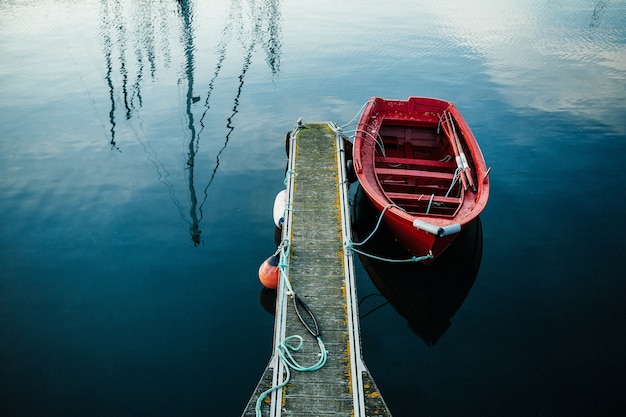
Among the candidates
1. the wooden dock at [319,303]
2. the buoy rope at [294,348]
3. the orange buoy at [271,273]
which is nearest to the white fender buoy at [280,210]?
the wooden dock at [319,303]

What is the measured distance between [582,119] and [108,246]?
60.2 ft

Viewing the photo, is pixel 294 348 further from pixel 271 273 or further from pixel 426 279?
pixel 426 279

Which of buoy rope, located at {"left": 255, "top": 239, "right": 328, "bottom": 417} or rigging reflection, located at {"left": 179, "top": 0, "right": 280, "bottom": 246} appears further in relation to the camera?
rigging reflection, located at {"left": 179, "top": 0, "right": 280, "bottom": 246}

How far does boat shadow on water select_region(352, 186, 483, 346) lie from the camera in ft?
30.5

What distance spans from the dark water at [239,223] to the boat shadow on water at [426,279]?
0.21 m

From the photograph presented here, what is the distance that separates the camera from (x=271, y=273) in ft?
30.3

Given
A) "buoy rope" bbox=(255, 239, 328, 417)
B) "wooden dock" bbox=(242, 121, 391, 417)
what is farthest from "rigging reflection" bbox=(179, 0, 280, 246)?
"buoy rope" bbox=(255, 239, 328, 417)

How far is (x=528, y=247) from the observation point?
36.6 ft

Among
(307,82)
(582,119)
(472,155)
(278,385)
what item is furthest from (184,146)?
(582,119)

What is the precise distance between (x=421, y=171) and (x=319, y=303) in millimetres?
5431

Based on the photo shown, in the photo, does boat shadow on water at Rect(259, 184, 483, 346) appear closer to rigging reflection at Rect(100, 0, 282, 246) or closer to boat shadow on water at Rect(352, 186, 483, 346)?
boat shadow on water at Rect(352, 186, 483, 346)

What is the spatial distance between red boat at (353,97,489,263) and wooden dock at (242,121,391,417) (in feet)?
3.48

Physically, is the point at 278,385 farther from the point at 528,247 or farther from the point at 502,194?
the point at 502,194

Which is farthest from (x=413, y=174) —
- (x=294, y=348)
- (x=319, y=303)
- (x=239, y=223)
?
(x=294, y=348)
